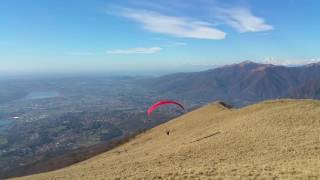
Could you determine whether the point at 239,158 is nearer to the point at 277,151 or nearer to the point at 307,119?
the point at 277,151

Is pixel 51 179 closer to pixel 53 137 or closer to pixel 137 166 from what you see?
pixel 137 166

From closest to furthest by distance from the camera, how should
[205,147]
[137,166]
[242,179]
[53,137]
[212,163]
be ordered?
1. [242,179]
2. [212,163]
3. [137,166]
4. [205,147]
5. [53,137]

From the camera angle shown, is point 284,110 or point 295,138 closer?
point 295,138

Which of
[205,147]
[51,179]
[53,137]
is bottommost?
[53,137]

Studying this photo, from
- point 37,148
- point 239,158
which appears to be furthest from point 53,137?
point 239,158

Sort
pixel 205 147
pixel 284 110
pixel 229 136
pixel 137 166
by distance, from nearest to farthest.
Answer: pixel 137 166 < pixel 205 147 < pixel 229 136 < pixel 284 110

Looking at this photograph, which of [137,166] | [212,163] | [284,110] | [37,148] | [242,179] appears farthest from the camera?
[37,148]

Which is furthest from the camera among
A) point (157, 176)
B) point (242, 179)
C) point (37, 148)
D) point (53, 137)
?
point (53, 137)

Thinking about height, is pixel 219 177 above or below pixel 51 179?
above

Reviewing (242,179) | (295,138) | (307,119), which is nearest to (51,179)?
(242,179)
